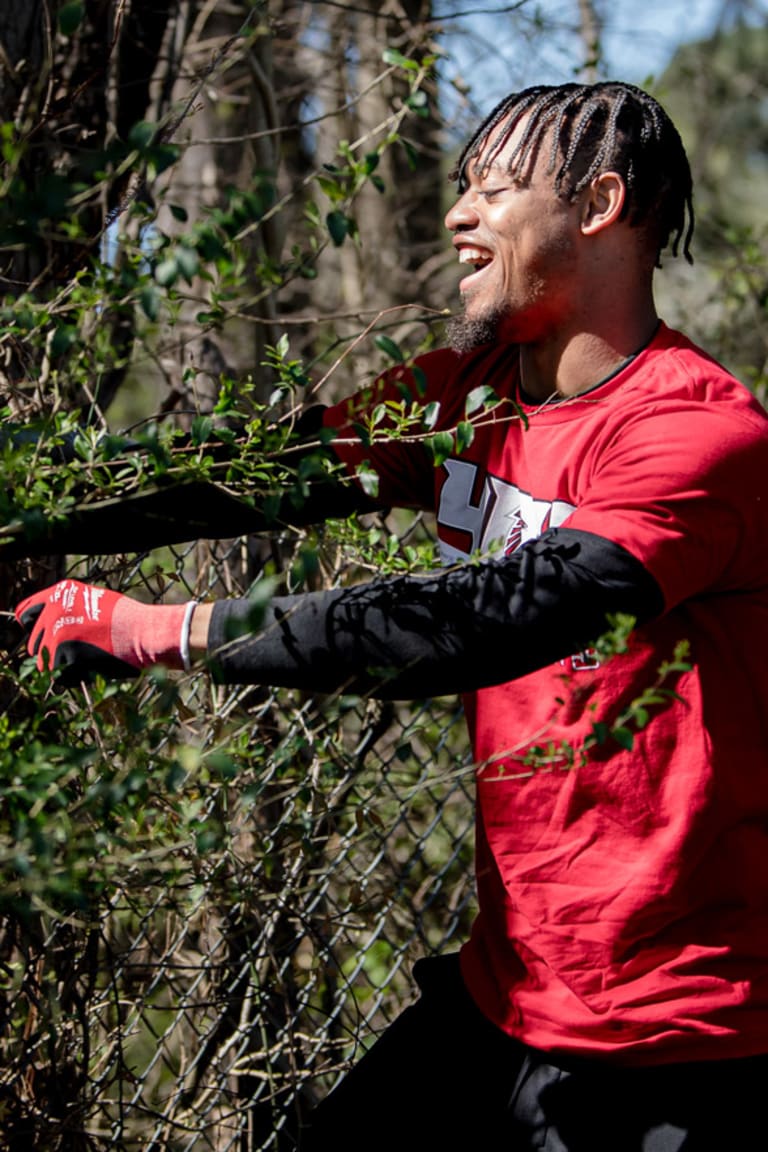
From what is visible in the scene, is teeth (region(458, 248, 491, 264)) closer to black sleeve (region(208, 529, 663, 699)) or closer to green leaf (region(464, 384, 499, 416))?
green leaf (region(464, 384, 499, 416))

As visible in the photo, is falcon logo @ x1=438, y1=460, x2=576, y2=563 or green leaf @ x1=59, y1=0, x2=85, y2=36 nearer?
green leaf @ x1=59, y1=0, x2=85, y2=36

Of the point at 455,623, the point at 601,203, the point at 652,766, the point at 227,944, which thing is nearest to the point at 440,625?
the point at 455,623

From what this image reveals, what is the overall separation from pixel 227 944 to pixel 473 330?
1510 mm

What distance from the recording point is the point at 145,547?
2.25m

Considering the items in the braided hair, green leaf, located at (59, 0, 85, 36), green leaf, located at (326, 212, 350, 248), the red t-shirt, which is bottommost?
the red t-shirt

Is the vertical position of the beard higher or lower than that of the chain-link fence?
higher

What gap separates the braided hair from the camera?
2229 millimetres

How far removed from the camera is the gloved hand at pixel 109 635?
1.85m

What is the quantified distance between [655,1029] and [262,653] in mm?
838

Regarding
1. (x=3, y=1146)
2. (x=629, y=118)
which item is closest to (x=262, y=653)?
(x=3, y=1146)

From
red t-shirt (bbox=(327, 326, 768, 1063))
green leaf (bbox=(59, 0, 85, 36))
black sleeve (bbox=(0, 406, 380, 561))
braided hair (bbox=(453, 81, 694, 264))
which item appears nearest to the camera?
green leaf (bbox=(59, 0, 85, 36))

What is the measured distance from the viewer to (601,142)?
7.41 ft

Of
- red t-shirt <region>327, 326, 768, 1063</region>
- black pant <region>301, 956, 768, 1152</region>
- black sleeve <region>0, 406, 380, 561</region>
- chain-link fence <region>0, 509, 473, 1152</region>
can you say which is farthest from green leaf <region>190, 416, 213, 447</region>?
black pant <region>301, 956, 768, 1152</region>

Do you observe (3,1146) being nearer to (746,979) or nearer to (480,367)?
(746,979)
